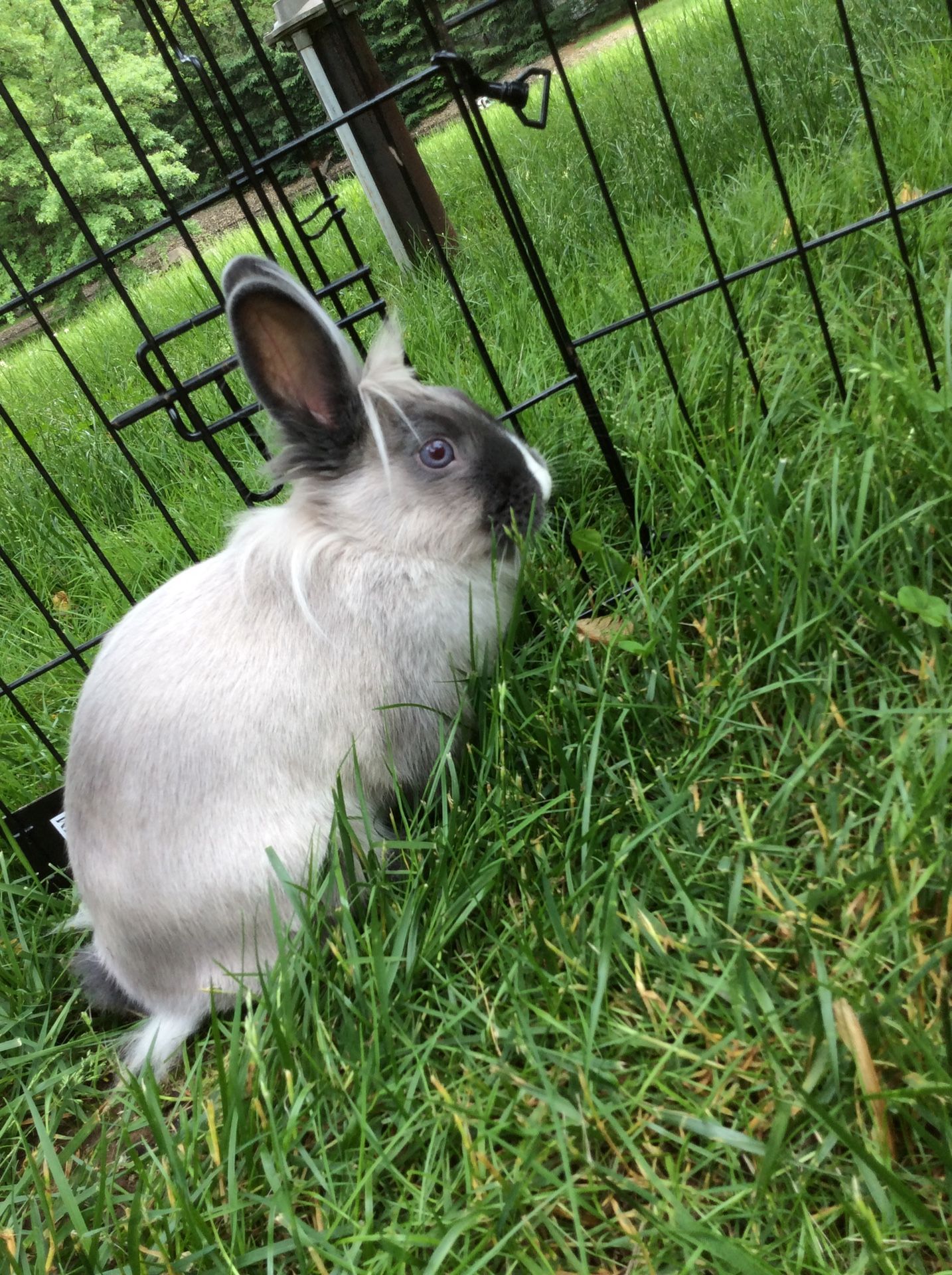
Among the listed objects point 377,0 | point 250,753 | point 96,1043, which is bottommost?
point 96,1043

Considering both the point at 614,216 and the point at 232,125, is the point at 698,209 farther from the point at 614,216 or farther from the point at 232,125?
the point at 232,125

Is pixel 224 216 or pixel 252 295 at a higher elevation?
pixel 224 216

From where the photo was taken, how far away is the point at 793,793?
1610mm

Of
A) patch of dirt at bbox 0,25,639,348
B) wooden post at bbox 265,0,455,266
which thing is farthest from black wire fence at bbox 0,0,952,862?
patch of dirt at bbox 0,25,639,348

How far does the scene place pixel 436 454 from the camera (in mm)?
2000

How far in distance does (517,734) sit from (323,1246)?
935 millimetres

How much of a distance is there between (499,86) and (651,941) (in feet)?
5.75

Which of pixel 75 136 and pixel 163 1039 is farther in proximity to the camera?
pixel 75 136

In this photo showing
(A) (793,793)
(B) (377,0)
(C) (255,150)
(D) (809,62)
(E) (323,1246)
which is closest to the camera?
(E) (323,1246)

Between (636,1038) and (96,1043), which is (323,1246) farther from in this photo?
(96,1043)

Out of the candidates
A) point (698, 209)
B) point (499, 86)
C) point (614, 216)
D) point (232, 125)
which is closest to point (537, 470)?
point (614, 216)

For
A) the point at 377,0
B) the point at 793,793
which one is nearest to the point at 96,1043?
the point at 793,793

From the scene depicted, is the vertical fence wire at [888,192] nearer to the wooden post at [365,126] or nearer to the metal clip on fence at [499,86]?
the metal clip on fence at [499,86]

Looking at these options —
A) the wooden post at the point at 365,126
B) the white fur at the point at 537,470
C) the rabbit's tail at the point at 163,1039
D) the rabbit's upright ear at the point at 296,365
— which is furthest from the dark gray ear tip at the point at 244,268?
the wooden post at the point at 365,126
